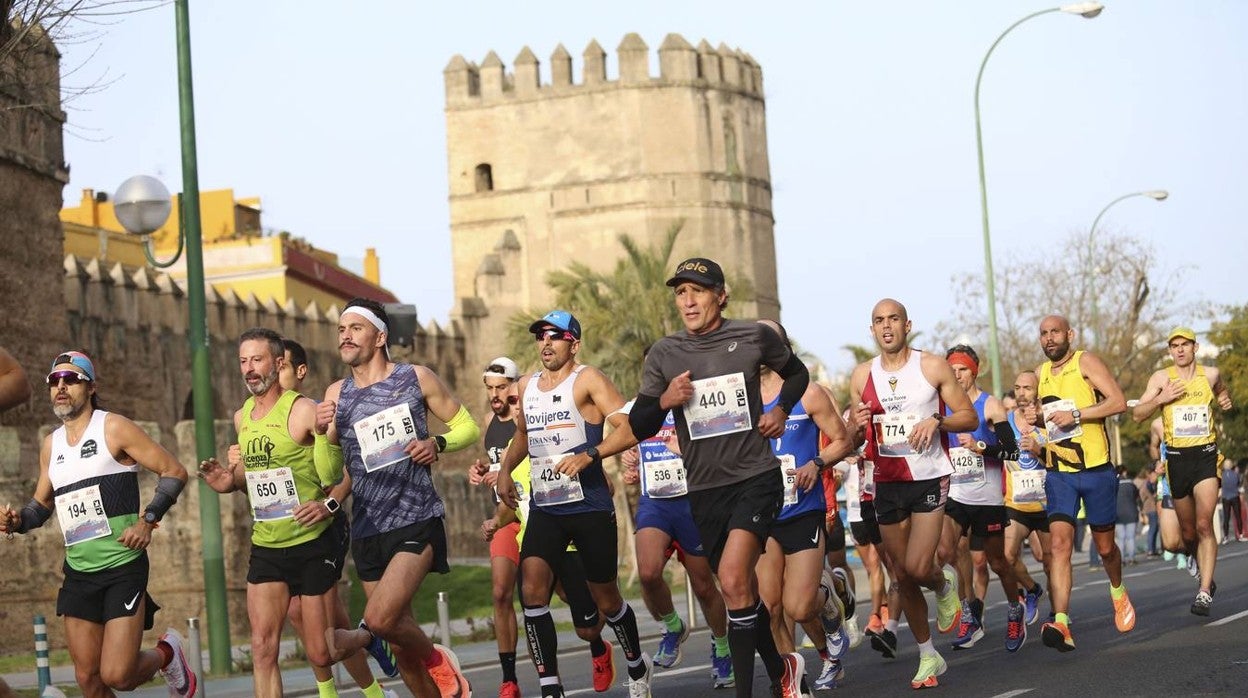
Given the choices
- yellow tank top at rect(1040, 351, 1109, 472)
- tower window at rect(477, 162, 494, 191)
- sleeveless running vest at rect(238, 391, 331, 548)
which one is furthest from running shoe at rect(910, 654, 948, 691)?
tower window at rect(477, 162, 494, 191)

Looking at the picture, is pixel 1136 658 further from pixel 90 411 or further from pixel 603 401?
pixel 90 411

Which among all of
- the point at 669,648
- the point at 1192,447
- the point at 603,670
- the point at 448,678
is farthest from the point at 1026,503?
the point at 448,678

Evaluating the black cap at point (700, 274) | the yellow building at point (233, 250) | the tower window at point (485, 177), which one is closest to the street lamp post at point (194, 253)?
the black cap at point (700, 274)

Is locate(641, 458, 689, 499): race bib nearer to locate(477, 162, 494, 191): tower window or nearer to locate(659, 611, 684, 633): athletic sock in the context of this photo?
locate(659, 611, 684, 633): athletic sock

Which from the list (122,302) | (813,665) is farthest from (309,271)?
(813,665)

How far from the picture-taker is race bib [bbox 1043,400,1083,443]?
14000 millimetres

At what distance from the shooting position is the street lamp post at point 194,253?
18.9 meters

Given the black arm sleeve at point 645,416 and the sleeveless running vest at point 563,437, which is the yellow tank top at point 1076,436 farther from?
the black arm sleeve at point 645,416

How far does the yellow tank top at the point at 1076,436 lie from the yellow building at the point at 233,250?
196ft

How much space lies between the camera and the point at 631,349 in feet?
158

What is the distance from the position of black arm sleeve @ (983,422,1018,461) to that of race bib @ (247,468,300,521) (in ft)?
17.9

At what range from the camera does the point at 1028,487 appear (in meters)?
16.2

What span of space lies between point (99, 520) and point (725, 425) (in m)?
2.94

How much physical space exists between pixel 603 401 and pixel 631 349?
36.8 m
